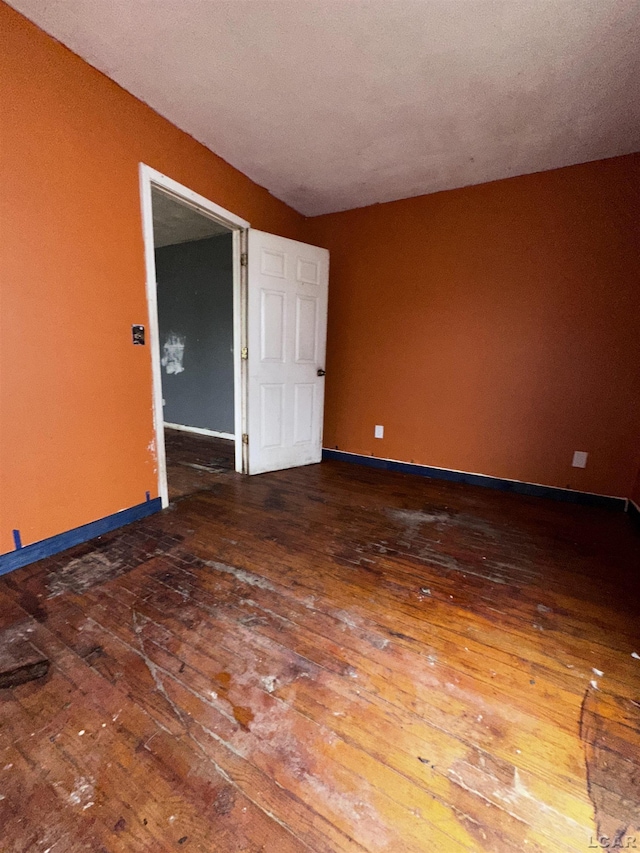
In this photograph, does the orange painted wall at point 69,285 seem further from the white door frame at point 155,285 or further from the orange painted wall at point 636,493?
the orange painted wall at point 636,493

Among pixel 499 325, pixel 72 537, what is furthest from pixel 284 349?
pixel 72 537

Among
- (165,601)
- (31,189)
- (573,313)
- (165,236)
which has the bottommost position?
(165,601)

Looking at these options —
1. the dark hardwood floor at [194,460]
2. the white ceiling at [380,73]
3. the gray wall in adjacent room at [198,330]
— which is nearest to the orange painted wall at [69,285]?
the white ceiling at [380,73]

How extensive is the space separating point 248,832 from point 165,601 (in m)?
0.95

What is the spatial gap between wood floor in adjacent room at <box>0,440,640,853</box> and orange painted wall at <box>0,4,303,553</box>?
390 millimetres

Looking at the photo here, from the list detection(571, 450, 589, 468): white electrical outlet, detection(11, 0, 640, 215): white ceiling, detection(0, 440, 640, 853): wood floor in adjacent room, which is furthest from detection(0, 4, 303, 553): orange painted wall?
detection(571, 450, 589, 468): white electrical outlet

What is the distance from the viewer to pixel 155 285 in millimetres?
2271

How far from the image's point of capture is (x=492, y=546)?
2.17 metres

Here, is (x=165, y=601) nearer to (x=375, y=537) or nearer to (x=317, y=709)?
(x=317, y=709)

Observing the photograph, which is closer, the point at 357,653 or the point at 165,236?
the point at 357,653

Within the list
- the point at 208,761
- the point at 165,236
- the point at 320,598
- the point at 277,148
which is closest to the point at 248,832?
the point at 208,761

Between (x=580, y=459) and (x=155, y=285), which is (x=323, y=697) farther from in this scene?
(x=580, y=459)

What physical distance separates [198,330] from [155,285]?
250 cm

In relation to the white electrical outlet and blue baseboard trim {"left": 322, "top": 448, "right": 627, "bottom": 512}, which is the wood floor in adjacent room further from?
the white electrical outlet
